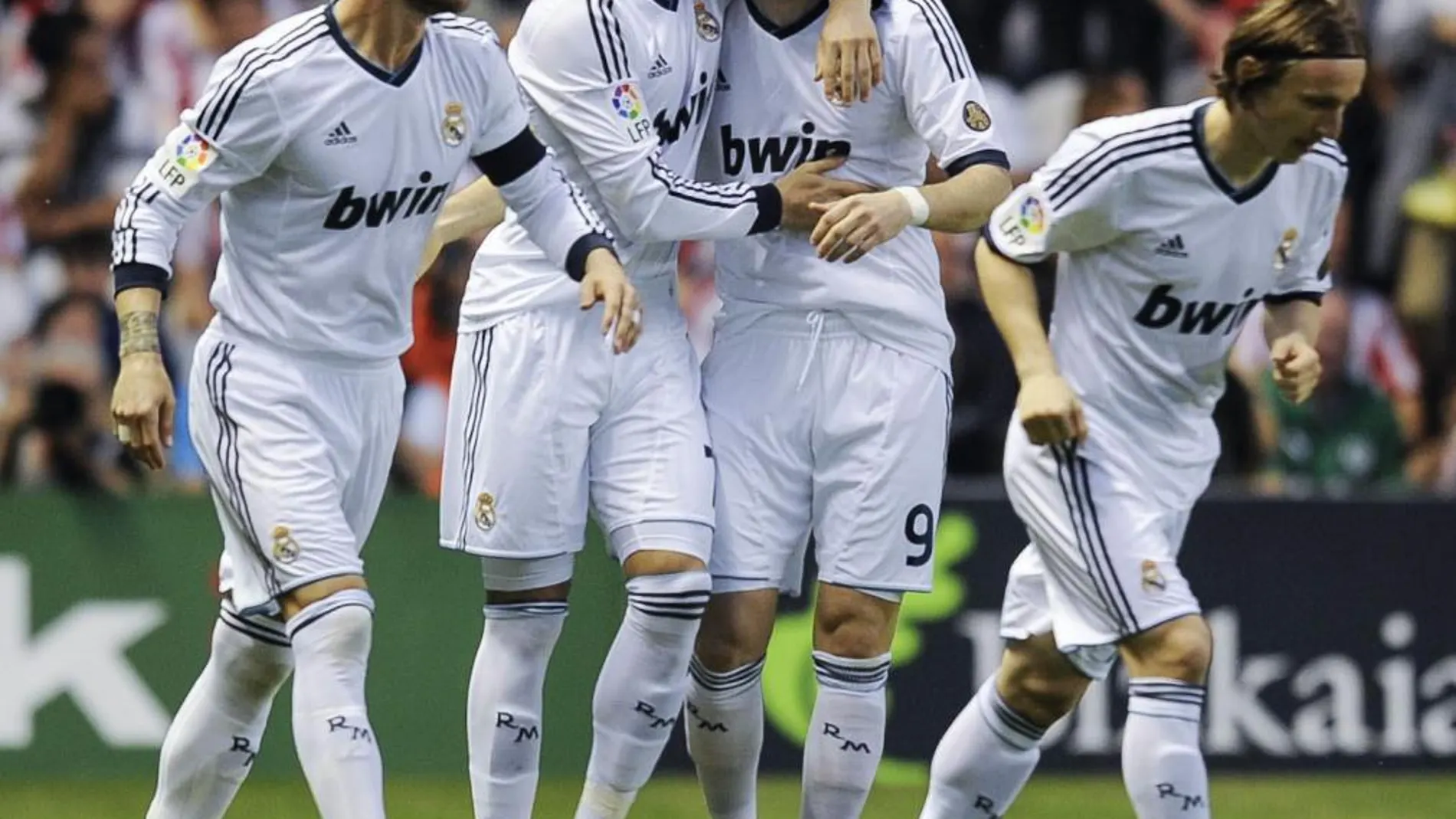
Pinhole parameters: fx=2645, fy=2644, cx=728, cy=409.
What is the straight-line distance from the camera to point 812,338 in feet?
23.0

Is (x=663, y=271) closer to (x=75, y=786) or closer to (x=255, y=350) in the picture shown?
(x=255, y=350)

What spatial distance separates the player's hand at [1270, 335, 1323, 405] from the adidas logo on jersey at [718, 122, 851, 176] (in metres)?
1.26

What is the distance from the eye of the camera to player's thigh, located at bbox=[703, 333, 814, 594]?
272 inches

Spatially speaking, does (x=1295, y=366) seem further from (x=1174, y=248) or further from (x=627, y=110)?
(x=627, y=110)

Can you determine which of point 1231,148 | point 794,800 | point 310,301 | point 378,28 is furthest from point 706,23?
point 794,800

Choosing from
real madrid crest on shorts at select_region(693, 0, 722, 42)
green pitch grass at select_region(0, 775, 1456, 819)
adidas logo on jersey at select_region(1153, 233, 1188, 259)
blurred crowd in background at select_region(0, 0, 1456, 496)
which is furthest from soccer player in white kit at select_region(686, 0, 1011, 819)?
blurred crowd in background at select_region(0, 0, 1456, 496)

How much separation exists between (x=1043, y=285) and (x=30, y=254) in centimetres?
447

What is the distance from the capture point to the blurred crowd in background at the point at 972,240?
11062 mm

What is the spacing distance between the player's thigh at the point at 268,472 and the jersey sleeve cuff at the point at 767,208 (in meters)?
1.19

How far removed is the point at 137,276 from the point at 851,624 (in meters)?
2.02

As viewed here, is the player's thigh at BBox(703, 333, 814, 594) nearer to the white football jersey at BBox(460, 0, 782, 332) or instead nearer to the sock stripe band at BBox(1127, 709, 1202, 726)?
the white football jersey at BBox(460, 0, 782, 332)

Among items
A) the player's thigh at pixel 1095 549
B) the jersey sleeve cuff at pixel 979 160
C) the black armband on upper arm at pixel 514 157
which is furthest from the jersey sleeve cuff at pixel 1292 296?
the black armband on upper arm at pixel 514 157

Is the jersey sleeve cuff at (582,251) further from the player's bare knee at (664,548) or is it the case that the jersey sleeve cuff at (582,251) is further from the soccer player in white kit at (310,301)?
the player's bare knee at (664,548)

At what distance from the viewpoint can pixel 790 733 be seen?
10.2 metres
